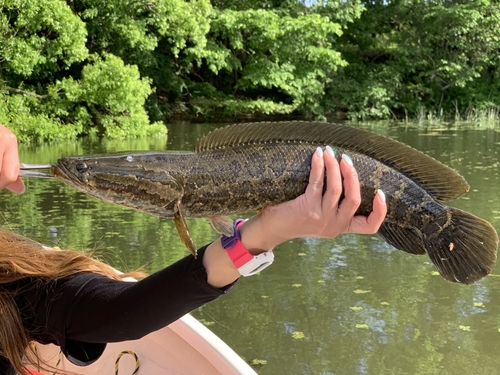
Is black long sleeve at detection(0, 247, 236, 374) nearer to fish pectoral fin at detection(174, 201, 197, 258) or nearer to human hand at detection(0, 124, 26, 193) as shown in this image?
fish pectoral fin at detection(174, 201, 197, 258)

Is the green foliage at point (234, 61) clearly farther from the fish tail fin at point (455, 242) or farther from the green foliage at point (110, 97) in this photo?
the fish tail fin at point (455, 242)

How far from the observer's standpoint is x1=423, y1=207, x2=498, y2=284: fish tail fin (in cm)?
193

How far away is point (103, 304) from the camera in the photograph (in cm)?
192

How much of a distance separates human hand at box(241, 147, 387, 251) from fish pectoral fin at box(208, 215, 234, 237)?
5 cm

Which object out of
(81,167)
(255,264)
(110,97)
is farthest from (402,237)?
(110,97)

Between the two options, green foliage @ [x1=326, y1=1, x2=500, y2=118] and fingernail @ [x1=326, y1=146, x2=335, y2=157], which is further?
green foliage @ [x1=326, y1=1, x2=500, y2=118]

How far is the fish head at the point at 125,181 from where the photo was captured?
1.84 m

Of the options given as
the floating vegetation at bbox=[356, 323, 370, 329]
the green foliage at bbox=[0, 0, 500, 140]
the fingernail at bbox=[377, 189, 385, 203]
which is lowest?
the floating vegetation at bbox=[356, 323, 370, 329]

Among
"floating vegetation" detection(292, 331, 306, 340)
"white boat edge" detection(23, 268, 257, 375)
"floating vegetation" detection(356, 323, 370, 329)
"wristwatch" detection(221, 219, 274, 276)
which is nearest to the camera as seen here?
"wristwatch" detection(221, 219, 274, 276)

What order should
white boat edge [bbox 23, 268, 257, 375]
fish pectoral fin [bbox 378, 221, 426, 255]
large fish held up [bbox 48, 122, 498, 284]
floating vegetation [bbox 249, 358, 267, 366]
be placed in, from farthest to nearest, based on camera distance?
floating vegetation [bbox 249, 358, 267, 366], white boat edge [bbox 23, 268, 257, 375], fish pectoral fin [bbox 378, 221, 426, 255], large fish held up [bbox 48, 122, 498, 284]

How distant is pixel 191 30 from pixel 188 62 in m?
4.28

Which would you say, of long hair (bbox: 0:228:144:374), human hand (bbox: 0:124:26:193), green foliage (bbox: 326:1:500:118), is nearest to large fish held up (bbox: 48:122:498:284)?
human hand (bbox: 0:124:26:193)

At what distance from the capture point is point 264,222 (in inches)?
73.1

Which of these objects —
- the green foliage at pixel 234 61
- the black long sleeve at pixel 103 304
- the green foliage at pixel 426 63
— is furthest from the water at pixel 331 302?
the green foliage at pixel 426 63
